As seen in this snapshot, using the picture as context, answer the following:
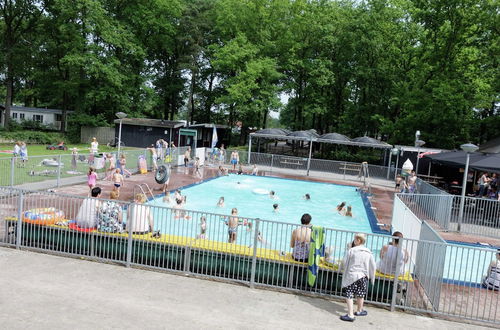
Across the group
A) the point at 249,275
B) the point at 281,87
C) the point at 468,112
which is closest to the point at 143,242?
the point at 249,275

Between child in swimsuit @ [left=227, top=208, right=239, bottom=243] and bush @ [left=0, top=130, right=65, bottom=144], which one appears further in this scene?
bush @ [left=0, top=130, right=65, bottom=144]

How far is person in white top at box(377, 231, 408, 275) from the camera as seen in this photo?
7.75m

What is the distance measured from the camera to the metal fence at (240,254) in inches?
304

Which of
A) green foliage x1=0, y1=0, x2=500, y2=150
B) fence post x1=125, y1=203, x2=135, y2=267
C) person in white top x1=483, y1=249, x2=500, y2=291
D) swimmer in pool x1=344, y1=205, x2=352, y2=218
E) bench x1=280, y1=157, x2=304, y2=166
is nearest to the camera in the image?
fence post x1=125, y1=203, x2=135, y2=267

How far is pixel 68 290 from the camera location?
7332mm

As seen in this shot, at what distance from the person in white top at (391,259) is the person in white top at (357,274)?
0.76 meters

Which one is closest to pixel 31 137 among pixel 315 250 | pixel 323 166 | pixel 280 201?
pixel 323 166

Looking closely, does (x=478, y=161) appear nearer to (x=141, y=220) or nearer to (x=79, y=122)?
(x=141, y=220)

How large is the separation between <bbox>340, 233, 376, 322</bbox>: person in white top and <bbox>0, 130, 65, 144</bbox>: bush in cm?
3758

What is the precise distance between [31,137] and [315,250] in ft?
123

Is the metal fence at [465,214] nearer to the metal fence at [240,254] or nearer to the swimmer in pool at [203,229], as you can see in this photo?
the metal fence at [240,254]

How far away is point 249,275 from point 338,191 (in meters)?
18.4

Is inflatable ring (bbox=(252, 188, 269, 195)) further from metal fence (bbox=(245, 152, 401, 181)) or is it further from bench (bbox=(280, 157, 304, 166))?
bench (bbox=(280, 157, 304, 166))

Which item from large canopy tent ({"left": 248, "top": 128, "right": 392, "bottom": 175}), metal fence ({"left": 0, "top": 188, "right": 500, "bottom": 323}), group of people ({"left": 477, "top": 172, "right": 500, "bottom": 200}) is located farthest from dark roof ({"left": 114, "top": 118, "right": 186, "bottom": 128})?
metal fence ({"left": 0, "top": 188, "right": 500, "bottom": 323})
